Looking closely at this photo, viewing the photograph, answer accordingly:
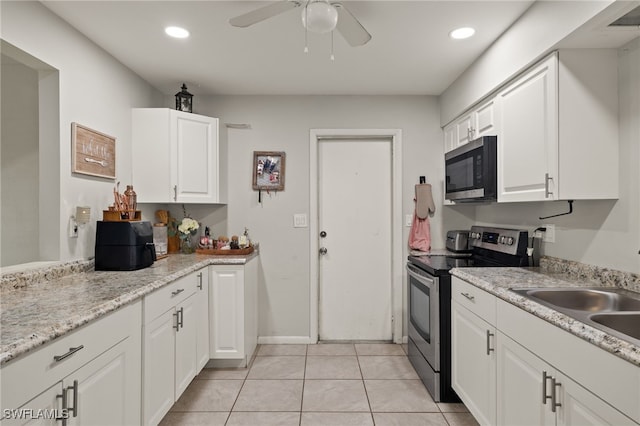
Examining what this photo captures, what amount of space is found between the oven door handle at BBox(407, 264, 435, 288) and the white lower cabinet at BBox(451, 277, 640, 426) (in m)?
0.16

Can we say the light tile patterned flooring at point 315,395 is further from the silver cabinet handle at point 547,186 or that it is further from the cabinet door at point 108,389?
A: the silver cabinet handle at point 547,186

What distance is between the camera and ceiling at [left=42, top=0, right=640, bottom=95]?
6.31ft


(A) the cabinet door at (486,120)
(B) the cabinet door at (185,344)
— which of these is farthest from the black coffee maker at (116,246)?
(A) the cabinet door at (486,120)

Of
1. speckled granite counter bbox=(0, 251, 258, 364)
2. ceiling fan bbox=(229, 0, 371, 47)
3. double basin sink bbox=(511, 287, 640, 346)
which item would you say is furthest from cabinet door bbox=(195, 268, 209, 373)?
double basin sink bbox=(511, 287, 640, 346)

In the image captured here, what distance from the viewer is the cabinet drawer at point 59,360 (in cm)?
96

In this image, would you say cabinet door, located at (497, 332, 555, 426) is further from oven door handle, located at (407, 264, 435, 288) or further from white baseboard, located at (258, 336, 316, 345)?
white baseboard, located at (258, 336, 316, 345)

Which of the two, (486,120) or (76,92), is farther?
(486,120)

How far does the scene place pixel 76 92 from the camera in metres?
2.14

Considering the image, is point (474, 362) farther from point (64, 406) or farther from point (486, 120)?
point (64, 406)

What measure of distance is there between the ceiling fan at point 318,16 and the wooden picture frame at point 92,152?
4.13 ft

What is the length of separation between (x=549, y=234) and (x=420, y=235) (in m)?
1.20

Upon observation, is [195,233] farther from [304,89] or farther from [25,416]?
[25,416]

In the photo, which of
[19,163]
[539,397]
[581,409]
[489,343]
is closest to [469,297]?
[489,343]

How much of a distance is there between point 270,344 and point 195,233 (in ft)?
4.24
